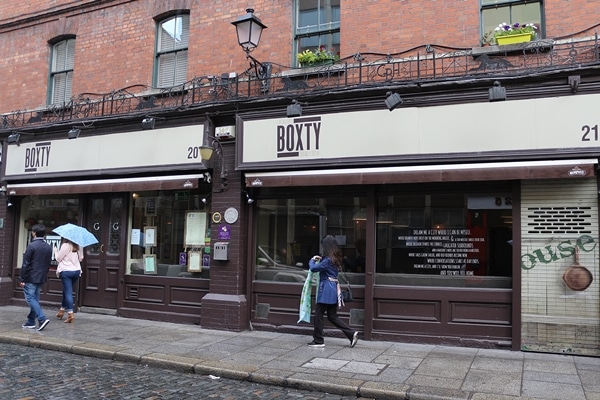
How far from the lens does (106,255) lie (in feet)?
34.9

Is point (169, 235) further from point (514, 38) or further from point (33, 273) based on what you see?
point (514, 38)

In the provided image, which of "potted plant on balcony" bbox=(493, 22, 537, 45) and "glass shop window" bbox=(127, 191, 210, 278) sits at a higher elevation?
"potted plant on balcony" bbox=(493, 22, 537, 45)

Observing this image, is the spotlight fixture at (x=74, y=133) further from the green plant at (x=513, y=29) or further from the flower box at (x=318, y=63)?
the green plant at (x=513, y=29)

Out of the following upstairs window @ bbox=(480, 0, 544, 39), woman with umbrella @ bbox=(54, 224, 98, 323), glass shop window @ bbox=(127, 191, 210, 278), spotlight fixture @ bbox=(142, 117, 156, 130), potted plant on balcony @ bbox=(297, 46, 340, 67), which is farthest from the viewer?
glass shop window @ bbox=(127, 191, 210, 278)

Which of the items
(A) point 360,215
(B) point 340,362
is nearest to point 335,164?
(A) point 360,215

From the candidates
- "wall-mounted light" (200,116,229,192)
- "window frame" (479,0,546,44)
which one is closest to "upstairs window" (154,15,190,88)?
"wall-mounted light" (200,116,229,192)

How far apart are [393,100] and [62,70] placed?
8468mm

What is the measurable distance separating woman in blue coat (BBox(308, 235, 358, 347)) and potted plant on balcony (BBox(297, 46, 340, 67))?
10.9ft

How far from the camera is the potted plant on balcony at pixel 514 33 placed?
758cm

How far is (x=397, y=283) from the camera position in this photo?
8.16 metres

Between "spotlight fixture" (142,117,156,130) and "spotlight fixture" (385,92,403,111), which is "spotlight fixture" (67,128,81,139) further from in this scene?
"spotlight fixture" (385,92,403,111)

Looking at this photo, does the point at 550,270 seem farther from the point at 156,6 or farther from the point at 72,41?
the point at 72,41

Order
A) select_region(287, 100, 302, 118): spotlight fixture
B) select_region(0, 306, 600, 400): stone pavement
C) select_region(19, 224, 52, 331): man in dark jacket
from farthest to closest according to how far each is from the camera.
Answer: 1. select_region(19, 224, 52, 331): man in dark jacket
2. select_region(287, 100, 302, 118): spotlight fixture
3. select_region(0, 306, 600, 400): stone pavement

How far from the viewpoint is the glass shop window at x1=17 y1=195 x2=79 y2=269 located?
1146cm
